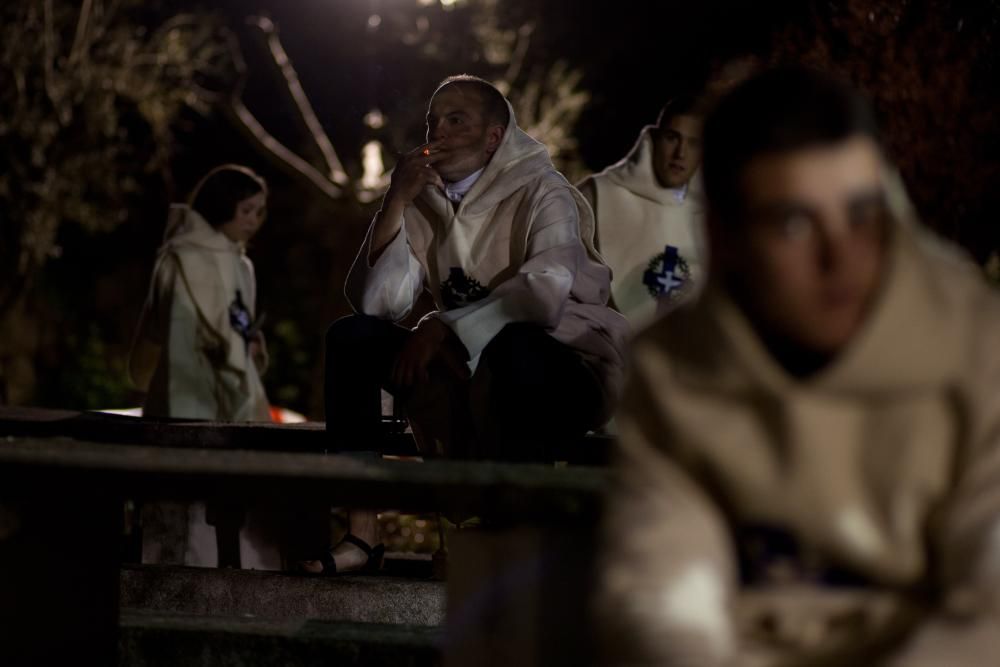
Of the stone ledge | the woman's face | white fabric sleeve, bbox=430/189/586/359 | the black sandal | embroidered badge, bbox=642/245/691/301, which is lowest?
the black sandal

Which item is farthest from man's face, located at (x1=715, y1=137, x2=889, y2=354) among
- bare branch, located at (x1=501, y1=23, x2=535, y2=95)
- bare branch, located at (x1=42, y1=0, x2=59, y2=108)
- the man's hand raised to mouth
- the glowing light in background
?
bare branch, located at (x1=42, y1=0, x2=59, y2=108)

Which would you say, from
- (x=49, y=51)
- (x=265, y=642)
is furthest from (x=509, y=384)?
(x=49, y=51)

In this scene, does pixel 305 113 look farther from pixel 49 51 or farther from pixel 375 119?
pixel 49 51

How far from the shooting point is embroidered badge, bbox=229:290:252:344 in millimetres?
8727

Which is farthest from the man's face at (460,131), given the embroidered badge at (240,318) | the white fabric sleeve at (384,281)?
the embroidered badge at (240,318)

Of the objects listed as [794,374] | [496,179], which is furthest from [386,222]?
[794,374]

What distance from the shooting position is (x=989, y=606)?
7.01 ft

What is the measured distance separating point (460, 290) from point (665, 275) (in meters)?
1.53

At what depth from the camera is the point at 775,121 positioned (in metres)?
2.21

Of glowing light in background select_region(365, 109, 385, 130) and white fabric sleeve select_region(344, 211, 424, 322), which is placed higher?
glowing light in background select_region(365, 109, 385, 130)

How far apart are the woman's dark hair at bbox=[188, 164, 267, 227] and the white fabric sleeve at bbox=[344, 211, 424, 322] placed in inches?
122

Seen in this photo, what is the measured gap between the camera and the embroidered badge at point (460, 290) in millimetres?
5426

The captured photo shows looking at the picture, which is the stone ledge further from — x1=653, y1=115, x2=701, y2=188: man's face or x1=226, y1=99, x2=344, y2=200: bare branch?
x1=226, y1=99, x2=344, y2=200: bare branch

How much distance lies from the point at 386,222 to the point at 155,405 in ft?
11.8
